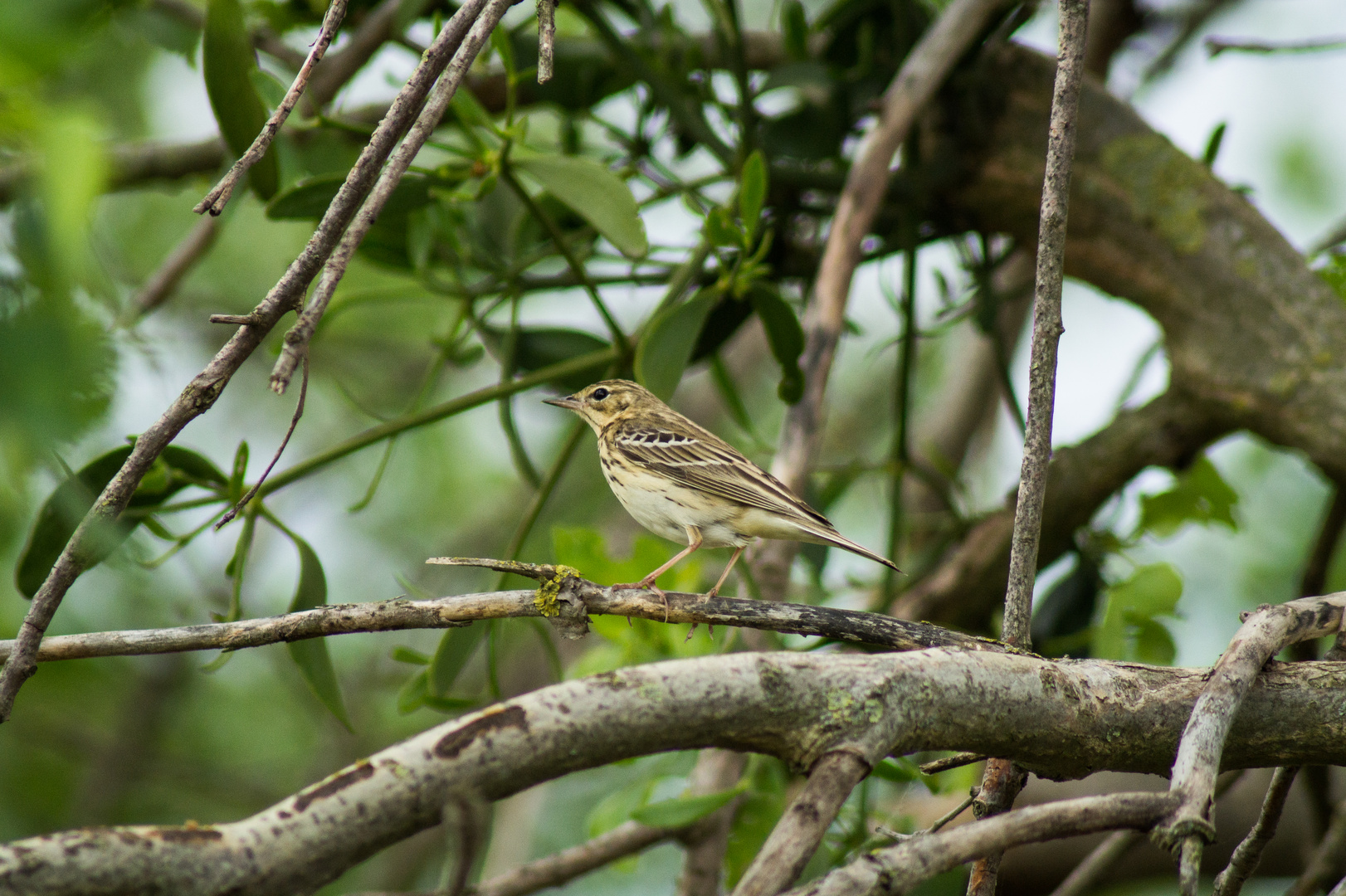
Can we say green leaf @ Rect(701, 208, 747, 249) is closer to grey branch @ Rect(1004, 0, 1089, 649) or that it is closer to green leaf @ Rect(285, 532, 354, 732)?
grey branch @ Rect(1004, 0, 1089, 649)

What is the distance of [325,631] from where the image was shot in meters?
2.23

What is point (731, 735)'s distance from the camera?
1.94 meters

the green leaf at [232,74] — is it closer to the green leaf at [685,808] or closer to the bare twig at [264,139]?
the bare twig at [264,139]

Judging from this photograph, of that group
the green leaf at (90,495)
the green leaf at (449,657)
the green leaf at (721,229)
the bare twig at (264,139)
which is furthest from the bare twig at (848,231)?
the bare twig at (264,139)

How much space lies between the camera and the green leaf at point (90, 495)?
118 inches

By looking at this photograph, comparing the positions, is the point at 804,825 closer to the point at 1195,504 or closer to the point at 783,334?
the point at 783,334

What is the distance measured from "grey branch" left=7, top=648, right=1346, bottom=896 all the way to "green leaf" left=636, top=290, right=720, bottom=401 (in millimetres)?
1596

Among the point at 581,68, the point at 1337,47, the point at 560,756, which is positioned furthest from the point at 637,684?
the point at 1337,47

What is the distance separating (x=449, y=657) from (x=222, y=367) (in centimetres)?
183

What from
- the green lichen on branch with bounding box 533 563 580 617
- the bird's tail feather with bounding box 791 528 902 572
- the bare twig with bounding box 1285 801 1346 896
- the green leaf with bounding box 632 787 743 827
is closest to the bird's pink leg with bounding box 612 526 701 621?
the bird's tail feather with bounding box 791 528 902 572

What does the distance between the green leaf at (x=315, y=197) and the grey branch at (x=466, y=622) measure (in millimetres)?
1611

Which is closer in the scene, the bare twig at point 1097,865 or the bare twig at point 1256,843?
the bare twig at point 1256,843

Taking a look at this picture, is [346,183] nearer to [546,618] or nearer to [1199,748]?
[546,618]

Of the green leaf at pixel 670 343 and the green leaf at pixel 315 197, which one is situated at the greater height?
the green leaf at pixel 315 197
